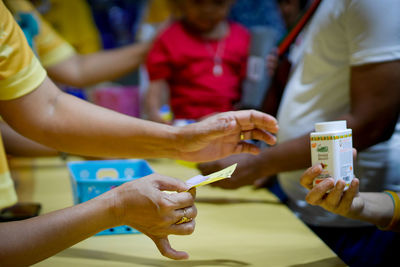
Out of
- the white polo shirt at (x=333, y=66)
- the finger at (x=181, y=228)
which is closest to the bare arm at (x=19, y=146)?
the finger at (x=181, y=228)

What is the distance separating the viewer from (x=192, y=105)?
225cm

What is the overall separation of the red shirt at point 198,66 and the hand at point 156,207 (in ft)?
4.66

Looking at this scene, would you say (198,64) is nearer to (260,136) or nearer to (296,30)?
(296,30)

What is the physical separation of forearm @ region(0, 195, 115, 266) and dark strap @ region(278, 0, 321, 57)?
880 mm

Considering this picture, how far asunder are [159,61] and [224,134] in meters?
1.25

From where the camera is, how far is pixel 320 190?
841mm

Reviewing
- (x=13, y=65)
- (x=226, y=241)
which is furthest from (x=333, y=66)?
(x=13, y=65)

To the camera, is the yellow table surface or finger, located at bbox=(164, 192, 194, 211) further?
the yellow table surface

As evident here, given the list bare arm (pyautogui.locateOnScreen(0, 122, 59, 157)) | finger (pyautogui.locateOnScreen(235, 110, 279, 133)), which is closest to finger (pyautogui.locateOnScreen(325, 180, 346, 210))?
finger (pyautogui.locateOnScreen(235, 110, 279, 133))

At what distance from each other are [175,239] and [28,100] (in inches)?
18.2

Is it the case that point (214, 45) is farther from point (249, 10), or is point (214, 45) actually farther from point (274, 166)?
point (274, 166)

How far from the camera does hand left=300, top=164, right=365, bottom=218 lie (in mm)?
835

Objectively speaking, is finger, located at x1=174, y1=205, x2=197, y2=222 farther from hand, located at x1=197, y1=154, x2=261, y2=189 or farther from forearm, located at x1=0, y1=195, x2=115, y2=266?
hand, located at x1=197, y1=154, x2=261, y2=189

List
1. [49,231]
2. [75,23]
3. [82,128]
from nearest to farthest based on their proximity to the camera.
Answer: [49,231] → [82,128] → [75,23]
